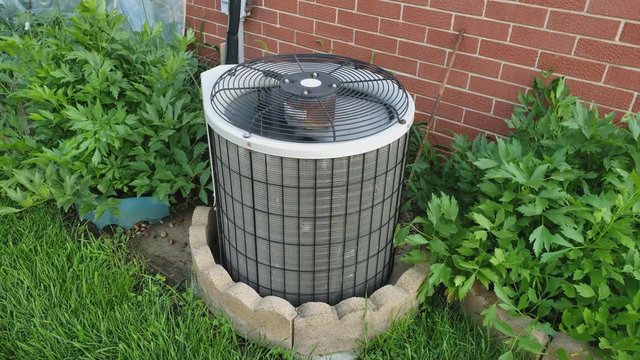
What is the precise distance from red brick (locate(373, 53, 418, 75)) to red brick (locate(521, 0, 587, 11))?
683mm

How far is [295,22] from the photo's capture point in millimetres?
3207

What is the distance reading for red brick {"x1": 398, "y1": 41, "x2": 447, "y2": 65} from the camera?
275 centimetres

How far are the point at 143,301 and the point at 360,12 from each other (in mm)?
1915

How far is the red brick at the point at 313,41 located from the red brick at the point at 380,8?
1.05ft

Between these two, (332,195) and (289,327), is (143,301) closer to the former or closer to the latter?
(289,327)

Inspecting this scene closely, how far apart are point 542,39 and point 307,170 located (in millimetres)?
1428

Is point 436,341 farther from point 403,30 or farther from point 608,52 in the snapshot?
point 403,30

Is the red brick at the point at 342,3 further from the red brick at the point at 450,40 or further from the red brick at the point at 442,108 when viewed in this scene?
the red brick at the point at 442,108

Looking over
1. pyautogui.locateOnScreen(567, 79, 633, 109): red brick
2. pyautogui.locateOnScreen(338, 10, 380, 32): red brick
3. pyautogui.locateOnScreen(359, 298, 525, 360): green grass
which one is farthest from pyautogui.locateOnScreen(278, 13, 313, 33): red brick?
pyautogui.locateOnScreen(359, 298, 525, 360): green grass

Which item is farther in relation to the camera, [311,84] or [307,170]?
[311,84]

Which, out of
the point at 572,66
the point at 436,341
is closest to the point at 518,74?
the point at 572,66

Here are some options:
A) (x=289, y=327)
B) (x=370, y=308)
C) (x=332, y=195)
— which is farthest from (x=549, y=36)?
(x=289, y=327)

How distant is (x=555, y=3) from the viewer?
2.36 m

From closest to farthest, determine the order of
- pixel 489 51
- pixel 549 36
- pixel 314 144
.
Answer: pixel 314 144 < pixel 549 36 < pixel 489 51
